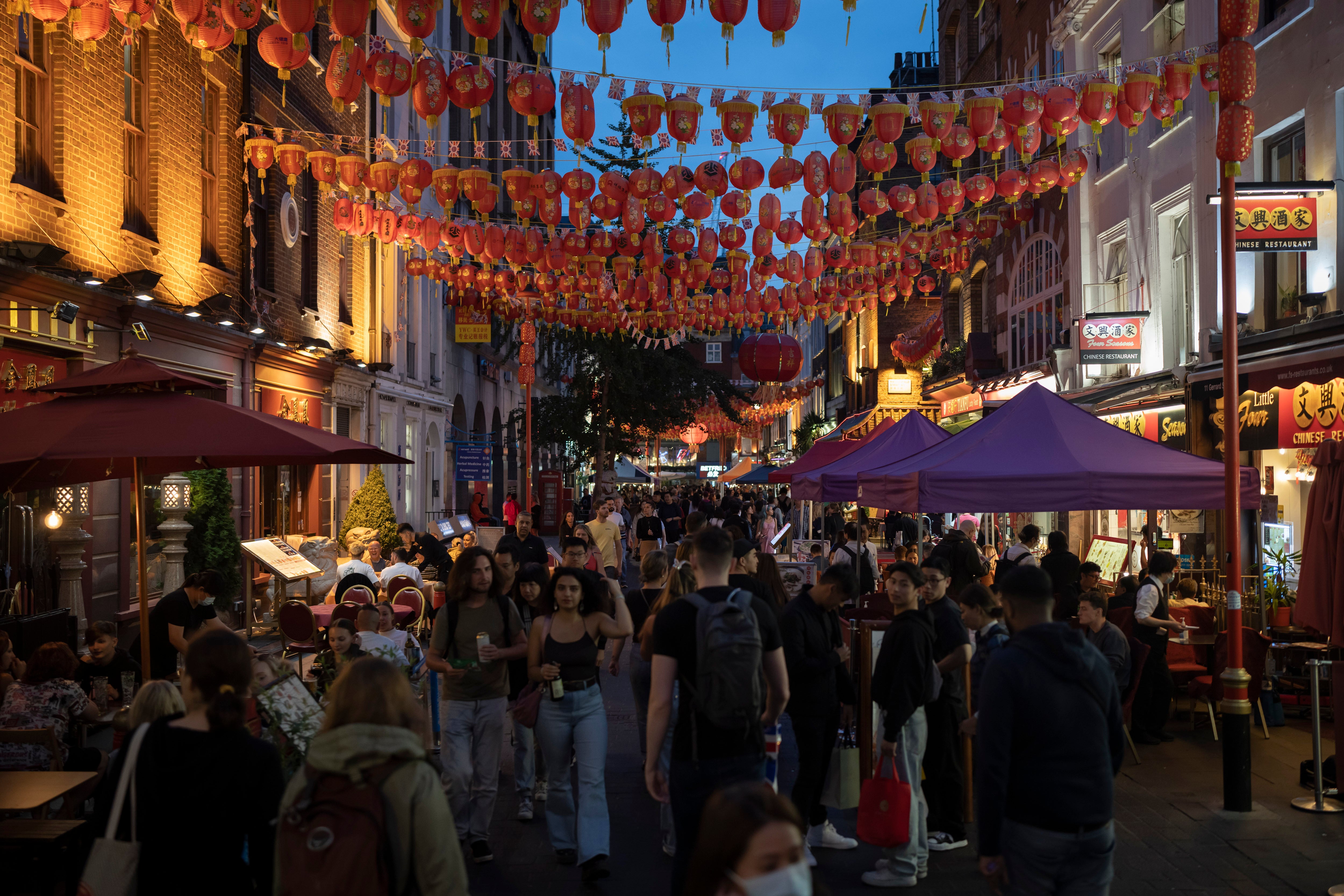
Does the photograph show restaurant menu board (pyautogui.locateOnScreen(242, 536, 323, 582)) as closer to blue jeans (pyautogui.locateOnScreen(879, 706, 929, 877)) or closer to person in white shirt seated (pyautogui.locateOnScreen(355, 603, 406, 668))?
person in white shirt seated (pyautogui.locateOnScreen(355, 603, 406, 668))

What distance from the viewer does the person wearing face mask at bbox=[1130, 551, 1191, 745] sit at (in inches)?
368

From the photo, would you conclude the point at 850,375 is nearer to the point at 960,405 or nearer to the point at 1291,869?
the point at 960,405

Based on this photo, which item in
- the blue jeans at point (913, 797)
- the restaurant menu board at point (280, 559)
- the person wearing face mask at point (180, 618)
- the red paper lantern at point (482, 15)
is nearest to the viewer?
the blue jeans at point (913, 797)

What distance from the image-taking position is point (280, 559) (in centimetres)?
1432

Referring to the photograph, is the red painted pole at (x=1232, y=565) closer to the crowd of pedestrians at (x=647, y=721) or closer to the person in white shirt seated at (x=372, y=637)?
the crowd of pedestrians at (x=647, y=721)

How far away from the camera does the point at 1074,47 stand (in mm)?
20891

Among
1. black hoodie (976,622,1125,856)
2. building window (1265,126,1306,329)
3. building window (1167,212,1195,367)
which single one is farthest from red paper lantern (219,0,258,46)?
building window (1167,212,1195,367)

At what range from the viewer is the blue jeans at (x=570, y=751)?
239 inches

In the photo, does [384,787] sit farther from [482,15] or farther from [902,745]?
[482,15]

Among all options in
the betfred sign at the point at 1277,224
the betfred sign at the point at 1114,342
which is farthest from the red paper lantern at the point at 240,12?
the betfred sign at the point at 1114,342

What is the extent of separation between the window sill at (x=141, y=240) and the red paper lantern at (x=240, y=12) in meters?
5.14

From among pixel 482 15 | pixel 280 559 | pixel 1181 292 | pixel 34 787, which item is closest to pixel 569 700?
pixel 34 787

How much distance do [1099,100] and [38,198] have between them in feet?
→ 36.7

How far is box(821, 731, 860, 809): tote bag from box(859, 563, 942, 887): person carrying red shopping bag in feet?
1.81
